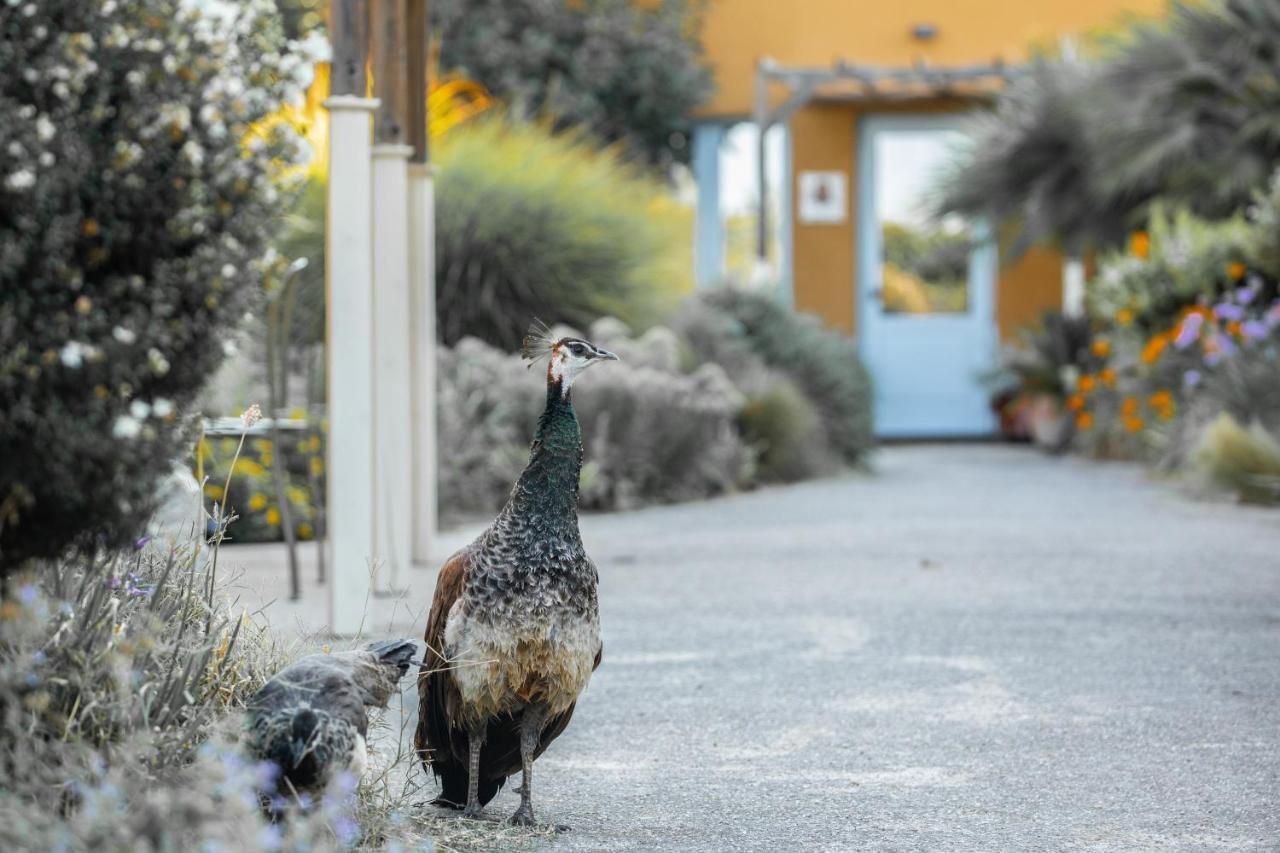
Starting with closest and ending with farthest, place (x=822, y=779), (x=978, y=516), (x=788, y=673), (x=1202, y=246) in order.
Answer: (x=822, y=779), (x=788, y=673), (x=978, y=516), (x=1202, y=246)

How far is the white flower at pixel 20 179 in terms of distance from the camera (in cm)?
238

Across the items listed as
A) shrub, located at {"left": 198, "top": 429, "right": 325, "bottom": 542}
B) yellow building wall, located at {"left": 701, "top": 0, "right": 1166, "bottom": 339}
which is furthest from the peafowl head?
yellow building wall, located at {"left": 701, "top": 0, "right": 1166, "bottom": 339}

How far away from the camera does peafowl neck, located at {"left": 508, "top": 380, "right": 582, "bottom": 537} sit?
3480 mm

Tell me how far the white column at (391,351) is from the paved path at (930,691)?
1.17ft

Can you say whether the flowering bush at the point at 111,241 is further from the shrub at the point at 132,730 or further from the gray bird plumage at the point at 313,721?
the gray bird plumage at the point at 313,721

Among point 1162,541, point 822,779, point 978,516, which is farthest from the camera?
point 978,516

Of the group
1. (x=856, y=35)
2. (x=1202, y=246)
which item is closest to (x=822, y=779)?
(x=1202, y=246)

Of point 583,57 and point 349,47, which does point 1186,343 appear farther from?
point 349,47

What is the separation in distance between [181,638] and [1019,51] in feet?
50.5

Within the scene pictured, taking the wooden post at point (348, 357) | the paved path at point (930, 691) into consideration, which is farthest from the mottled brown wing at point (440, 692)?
the wooden post at point (348, 357)

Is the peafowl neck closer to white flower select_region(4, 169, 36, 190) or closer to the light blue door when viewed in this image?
white flower select_region(4, 169, 36, 190)

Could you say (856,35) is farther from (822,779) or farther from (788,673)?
(822,779)

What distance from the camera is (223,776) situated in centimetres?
248

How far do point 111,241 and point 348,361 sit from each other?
2.87 metres
